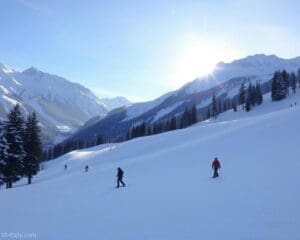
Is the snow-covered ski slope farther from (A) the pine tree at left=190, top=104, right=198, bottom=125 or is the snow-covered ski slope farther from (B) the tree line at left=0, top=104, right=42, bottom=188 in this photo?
(A) the pine tree at left=190, top=104, right=198, bottom=125

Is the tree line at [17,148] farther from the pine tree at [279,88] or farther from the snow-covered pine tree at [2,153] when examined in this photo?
the pine tree at [279,88]

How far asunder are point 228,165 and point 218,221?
13291 mm

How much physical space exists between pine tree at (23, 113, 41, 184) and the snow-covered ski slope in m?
20.1

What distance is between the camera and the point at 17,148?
48.1 metres

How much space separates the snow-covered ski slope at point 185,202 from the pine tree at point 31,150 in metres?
20.1

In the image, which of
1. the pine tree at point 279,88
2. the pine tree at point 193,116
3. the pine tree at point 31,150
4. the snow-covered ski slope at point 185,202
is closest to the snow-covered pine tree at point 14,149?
the pine tree at point 31,150

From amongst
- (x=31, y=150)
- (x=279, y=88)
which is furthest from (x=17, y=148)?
(x=279, y=88)

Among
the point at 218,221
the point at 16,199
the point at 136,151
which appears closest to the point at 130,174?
the point at 16,199

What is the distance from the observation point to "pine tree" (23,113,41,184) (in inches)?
1988

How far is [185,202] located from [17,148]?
118ft

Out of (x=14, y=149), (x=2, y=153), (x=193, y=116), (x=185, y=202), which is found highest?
(x=193, y=116)

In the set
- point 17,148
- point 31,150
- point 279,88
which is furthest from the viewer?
point 279,88

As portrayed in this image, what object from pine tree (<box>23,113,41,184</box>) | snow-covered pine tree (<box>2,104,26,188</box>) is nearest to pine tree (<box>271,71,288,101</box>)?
pine tree (<box>23,113,41,184</box>)

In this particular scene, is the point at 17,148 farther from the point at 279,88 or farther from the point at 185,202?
the point at 279,88
